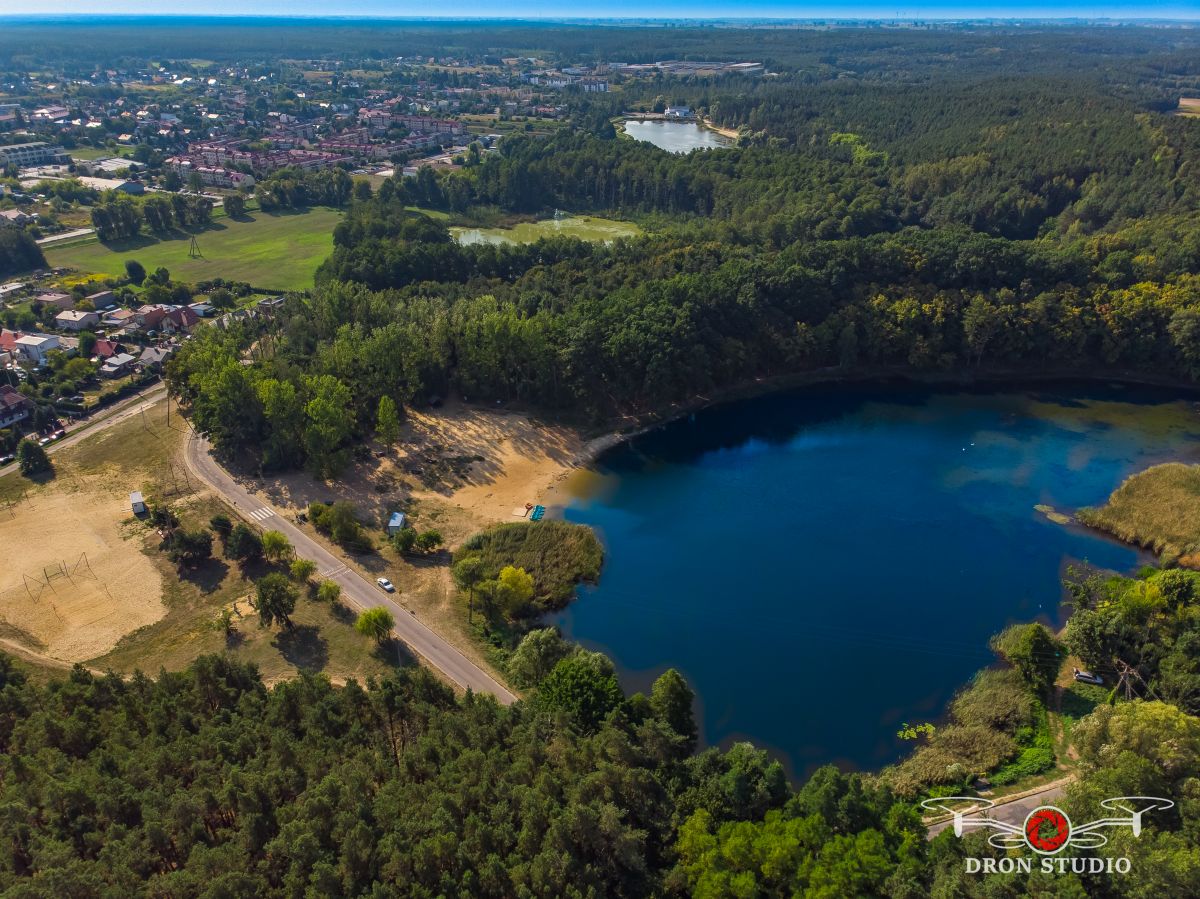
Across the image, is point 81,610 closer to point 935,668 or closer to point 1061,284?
point 935,668

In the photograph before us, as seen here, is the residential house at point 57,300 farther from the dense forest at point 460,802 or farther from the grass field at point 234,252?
the dense forest at point 460,802

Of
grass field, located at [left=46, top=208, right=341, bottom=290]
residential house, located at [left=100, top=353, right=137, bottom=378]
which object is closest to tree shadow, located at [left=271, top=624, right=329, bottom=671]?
residential house, located at [left=100, top=353, right=137, bottom=378]

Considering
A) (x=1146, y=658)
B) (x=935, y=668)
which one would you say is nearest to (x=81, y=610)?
(x=935, y=668)

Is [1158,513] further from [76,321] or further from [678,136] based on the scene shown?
[678,136]

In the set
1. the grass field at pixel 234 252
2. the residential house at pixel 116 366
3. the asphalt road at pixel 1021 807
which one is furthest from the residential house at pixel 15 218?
the asphalt road at pixel 1021 807

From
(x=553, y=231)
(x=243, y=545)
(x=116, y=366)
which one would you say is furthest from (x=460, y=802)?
(x=553, y=231)
